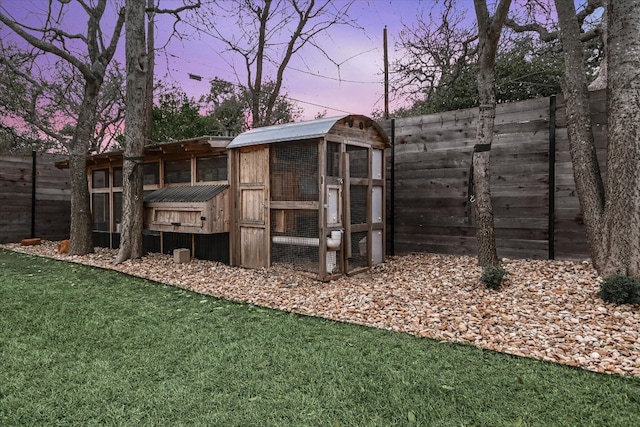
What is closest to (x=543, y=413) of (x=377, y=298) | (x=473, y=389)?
(x=473, y=389)

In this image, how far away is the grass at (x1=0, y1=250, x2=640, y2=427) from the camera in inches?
72.8

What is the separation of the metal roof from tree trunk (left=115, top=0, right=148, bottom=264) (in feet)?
5.78

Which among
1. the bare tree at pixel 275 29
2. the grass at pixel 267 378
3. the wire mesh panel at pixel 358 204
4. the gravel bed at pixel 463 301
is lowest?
the grass at pixel 267 378

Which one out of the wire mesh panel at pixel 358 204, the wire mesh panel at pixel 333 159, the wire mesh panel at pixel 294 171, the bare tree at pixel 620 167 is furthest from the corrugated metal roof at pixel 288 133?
the bare tree at pixel 620 167

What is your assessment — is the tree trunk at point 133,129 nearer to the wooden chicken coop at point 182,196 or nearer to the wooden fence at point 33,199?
the wooden chicken coop at point 182,196

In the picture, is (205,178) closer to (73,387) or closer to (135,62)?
(135,62)

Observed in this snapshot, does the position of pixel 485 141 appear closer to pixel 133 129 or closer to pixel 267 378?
pixel 267 378

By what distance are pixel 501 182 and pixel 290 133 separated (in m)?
2.88

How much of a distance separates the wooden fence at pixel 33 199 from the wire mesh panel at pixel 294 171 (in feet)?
21.7

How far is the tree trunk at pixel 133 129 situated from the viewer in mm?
6184

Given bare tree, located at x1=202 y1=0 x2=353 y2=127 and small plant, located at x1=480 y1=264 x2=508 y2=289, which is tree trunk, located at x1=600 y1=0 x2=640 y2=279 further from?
bare tree, located at x1=202 y1=0 x2=353 y2=127

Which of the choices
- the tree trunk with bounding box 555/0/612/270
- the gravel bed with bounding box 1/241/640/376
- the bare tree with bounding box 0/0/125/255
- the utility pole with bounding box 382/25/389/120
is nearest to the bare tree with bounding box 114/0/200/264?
the gravel bed with bounding box 1/241/640/376

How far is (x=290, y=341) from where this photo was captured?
2.84m

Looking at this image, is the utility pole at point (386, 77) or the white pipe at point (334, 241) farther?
the utility pole at point (386, 77)
